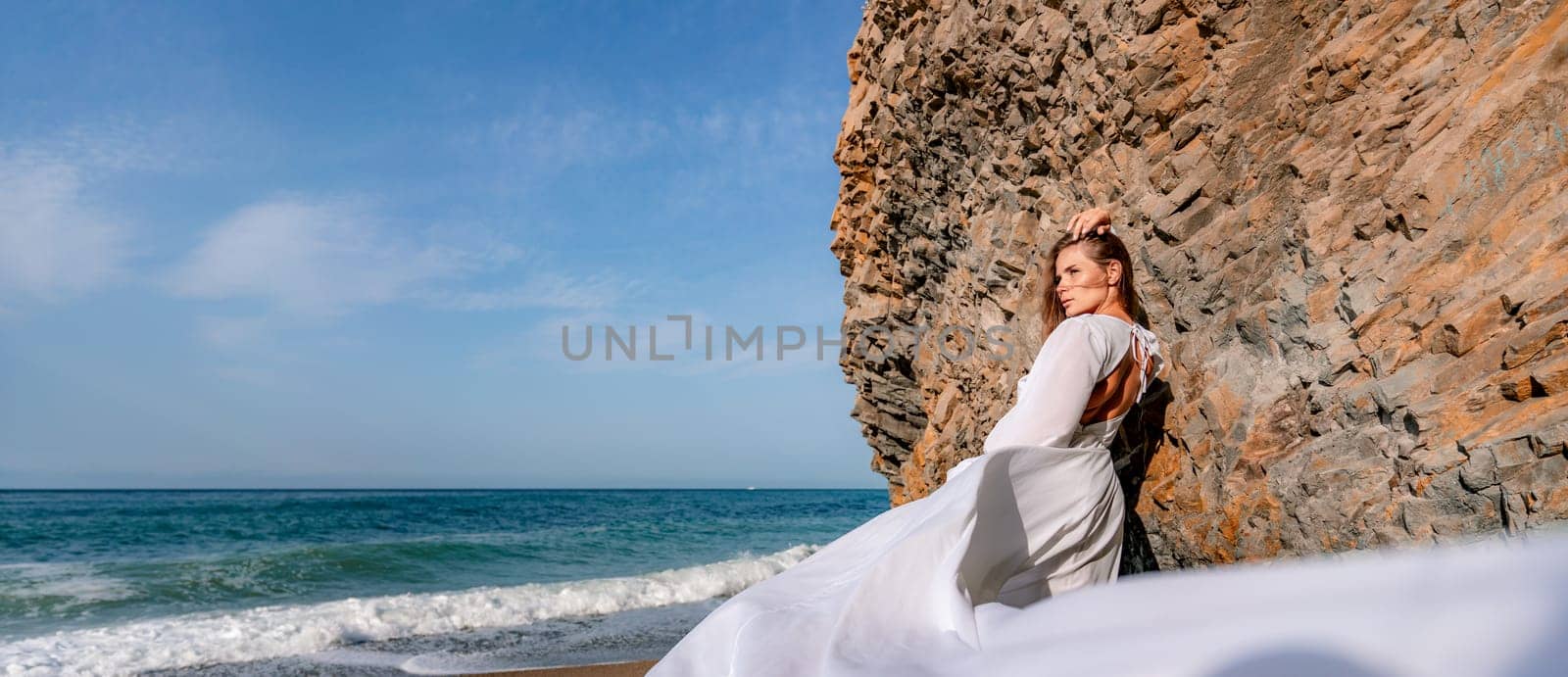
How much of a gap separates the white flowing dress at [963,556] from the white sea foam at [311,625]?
7.21m

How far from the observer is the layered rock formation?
2371 mm

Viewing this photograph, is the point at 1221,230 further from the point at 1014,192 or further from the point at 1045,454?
the point at 1014,192

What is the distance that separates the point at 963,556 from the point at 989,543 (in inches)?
11.3

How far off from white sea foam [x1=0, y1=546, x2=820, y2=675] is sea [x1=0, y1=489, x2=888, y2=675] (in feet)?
0.08

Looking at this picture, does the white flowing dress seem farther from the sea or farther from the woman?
the sea

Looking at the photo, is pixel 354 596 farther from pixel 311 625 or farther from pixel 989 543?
pixel 989 543

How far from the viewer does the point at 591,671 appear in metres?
6.30

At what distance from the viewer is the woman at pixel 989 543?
2.00 m

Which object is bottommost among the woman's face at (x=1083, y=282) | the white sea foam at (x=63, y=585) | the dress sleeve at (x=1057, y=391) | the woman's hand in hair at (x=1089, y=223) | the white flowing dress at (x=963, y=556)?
the white sea foam at (x=63, y=585)

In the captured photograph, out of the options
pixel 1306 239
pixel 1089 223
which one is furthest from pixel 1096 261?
pixel 1306 239

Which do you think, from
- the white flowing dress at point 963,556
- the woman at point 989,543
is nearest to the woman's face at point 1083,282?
the woman at point 989,543

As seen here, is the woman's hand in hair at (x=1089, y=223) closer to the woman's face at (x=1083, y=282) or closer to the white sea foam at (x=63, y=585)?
the woman's face at (x=1083, y=282)

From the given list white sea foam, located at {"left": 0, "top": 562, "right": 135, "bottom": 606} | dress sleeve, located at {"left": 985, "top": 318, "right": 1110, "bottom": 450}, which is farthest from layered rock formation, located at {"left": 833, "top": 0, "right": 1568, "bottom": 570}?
white sea foam, located at {"left": 0, "top": 562, "right": 135, "bottom": 606}

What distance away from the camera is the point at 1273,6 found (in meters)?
3.62
